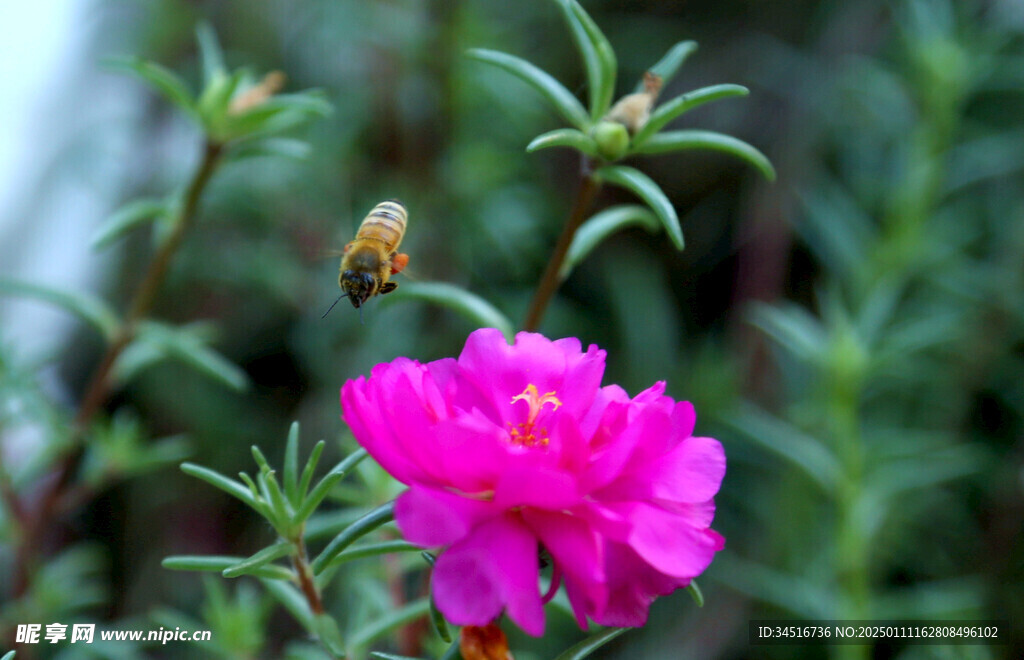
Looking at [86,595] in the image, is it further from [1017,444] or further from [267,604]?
[1017,444]

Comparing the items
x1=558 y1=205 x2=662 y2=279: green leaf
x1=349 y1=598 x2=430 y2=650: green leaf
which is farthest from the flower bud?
x1=349 y1=598 x2=430 y2=650: green leaf

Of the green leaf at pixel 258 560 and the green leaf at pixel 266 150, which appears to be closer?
the green leaf at pixel 258 560

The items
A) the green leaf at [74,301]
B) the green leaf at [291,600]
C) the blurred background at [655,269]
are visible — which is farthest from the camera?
the blurred background at [655,269]

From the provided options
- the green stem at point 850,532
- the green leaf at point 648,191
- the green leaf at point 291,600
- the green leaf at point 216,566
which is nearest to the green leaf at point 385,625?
the green leaf at point 291,600

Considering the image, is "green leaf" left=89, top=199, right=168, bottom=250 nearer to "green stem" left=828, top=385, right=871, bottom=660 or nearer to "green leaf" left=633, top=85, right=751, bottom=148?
"green leaf" left=633, top=85, right=751, bottom=148

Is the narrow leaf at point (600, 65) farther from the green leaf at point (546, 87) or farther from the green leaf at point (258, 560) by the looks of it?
the green leaf at point (258, 560)

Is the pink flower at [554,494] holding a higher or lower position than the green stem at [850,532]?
lower
